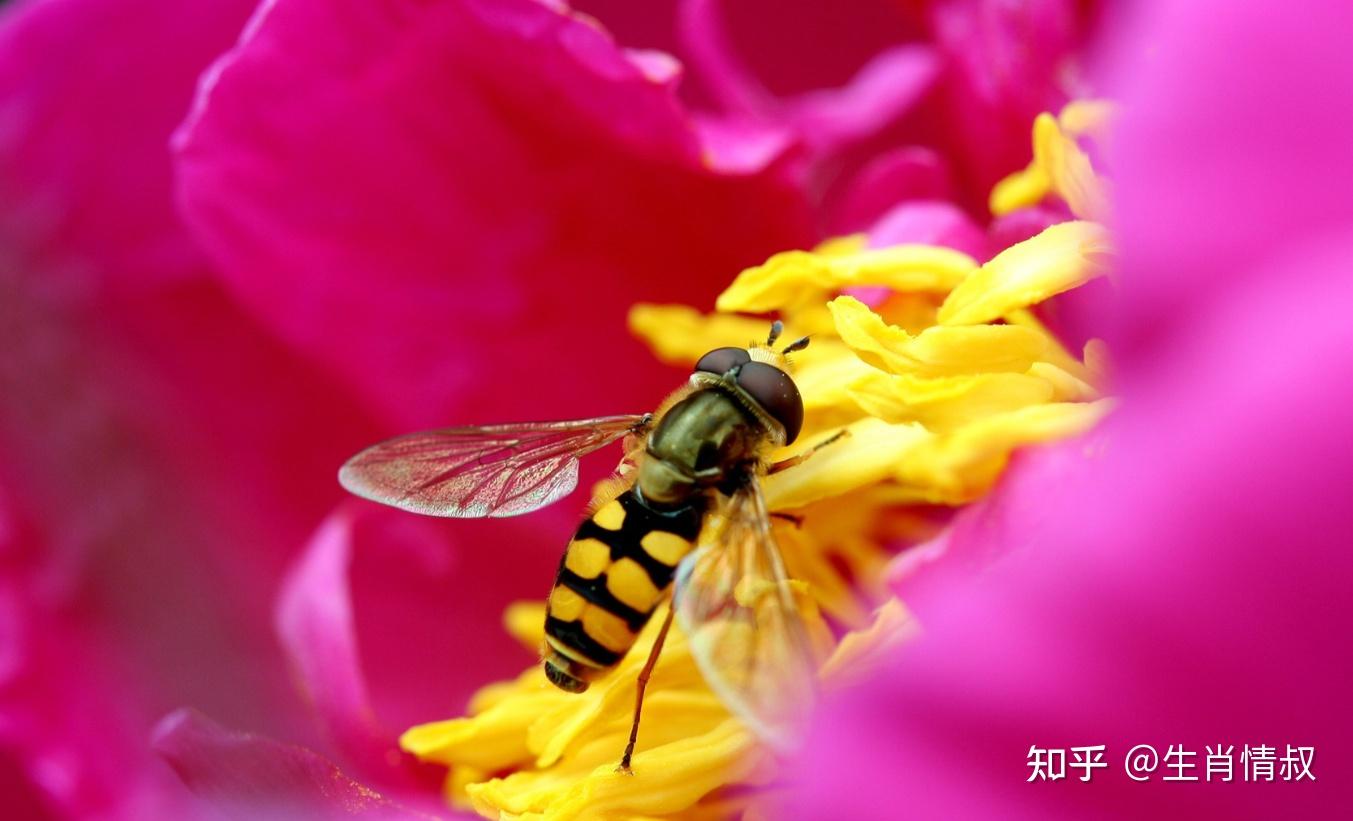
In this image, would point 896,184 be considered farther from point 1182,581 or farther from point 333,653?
point 1182,581

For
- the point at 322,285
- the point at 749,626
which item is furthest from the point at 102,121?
the point at 749,626

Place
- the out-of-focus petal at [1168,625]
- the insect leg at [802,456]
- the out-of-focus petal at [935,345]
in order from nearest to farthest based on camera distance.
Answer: the out-of-focus petal at [1168,625] < the out-of-focus petal at [935,345] < the insect leg at [802,456]

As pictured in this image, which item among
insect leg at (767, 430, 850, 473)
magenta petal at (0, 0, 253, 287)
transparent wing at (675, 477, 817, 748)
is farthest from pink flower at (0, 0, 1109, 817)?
transparent wing at (675, 477, 817, 748)

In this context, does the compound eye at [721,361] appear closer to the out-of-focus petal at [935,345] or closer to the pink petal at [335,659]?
the out-of-focus petal at [935,345]

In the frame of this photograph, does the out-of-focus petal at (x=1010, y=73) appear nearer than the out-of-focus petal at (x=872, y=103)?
Yes

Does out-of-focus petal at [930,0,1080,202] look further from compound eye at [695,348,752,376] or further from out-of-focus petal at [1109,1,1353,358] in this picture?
out-of-focus petal at [1109,1,1353,358]

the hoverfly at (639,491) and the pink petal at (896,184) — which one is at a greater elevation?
the pink petal at (896,184)

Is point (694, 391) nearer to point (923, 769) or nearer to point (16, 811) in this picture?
point (923, 769)

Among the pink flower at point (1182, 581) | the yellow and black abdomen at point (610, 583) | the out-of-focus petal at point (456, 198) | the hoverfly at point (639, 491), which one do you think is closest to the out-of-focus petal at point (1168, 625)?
the pink flower at point (1182, 581)
